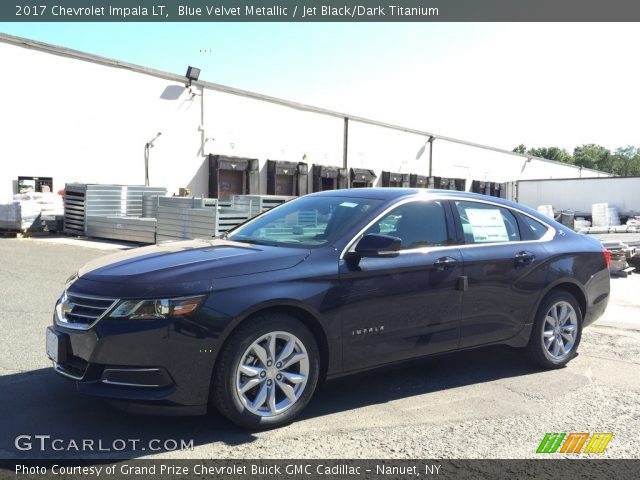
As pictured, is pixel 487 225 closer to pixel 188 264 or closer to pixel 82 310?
pixel 188 264

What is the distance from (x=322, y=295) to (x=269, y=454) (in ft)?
3.49

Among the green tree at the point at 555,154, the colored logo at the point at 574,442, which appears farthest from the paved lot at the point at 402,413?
the green tree at the point at 555,154

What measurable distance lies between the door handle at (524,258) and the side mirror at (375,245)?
1.47 metres

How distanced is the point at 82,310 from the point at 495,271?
322 centimetres

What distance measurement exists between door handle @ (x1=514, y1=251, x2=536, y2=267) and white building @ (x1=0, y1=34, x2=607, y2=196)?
17499 mm

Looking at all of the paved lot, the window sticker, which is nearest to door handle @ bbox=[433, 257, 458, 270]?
the window sticker

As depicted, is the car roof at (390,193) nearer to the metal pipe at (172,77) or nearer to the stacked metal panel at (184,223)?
the stacked metal panel at (184,223)

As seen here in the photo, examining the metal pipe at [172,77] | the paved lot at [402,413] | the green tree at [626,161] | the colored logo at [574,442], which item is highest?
the green tree at [626,161]

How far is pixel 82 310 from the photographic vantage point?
361 centimetres

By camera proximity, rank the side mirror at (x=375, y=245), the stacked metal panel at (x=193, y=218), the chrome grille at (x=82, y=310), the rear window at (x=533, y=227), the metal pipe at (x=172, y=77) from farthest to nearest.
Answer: the metal pipe at (x=172, y=77) < the stacked metal panel at (x=193, y=218) < the rear window at (x=533, y=227) < the side mirror at (x=375, y=245) < the chrome grille at (x=82, y=310)

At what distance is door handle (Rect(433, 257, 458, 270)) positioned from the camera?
4498 millimetres

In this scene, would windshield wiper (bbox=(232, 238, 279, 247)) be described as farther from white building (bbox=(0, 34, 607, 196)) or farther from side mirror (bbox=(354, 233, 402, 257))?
white building (bbox=(0, 34, 607, 196))

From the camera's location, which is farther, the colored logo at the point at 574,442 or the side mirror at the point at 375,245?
the side mirror at the point at 375,245

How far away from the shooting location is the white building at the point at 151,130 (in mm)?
18391
